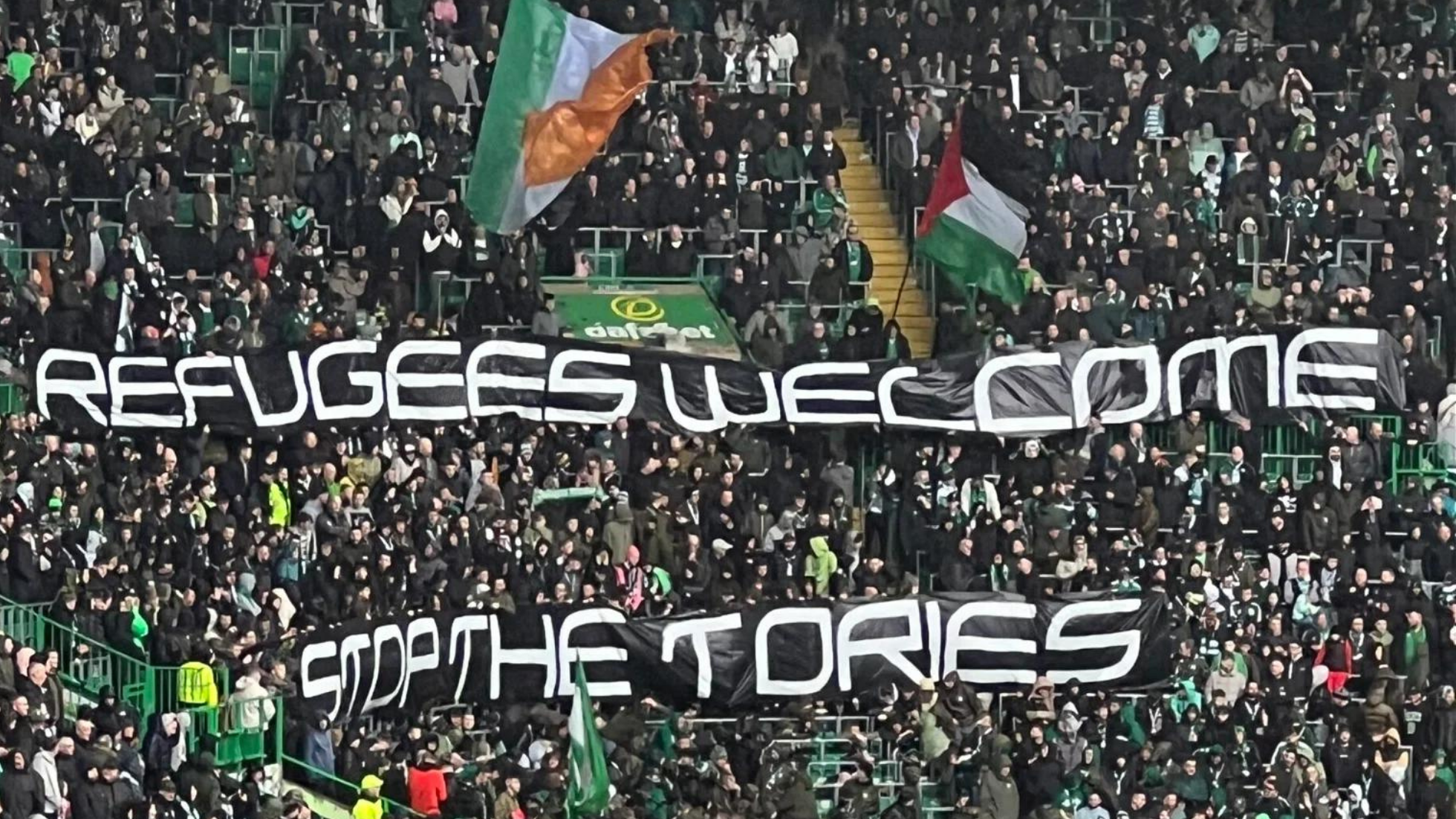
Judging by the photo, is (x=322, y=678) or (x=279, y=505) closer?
(x=322, y=678)

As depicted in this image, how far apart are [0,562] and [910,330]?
10513 mm

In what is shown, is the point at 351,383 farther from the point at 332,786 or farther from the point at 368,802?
the point at 368,802

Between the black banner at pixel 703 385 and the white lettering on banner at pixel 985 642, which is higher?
the black banner at pixel 703 385

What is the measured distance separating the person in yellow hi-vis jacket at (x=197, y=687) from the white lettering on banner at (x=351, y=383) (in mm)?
4037

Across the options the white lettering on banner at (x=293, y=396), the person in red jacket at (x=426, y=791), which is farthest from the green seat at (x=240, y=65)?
the person in red jacket at (x=426, y=791)

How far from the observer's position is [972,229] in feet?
120

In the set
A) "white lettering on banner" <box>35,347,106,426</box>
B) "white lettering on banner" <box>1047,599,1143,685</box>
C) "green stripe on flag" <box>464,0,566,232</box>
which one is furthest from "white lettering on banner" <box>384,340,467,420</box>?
"white lettering on banner" <box>1047,599,1143,685</box>

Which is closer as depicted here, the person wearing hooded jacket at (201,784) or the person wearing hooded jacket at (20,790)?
the person wearing hooded jacket at (20,790)

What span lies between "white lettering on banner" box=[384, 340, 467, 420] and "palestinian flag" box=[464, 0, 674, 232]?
1149 millimetres

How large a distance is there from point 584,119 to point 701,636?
4.54 m

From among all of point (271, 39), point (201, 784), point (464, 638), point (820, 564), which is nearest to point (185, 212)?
point (271, 39)

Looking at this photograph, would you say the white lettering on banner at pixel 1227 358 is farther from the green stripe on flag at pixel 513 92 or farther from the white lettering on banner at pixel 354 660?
the white lettering on banner at pixel 354 660

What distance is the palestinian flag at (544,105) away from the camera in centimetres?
3384

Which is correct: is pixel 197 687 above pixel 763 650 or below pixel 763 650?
above
